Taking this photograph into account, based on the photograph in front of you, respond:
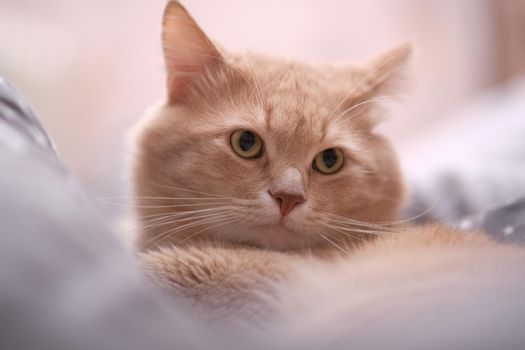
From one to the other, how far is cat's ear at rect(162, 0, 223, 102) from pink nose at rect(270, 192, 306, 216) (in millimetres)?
416

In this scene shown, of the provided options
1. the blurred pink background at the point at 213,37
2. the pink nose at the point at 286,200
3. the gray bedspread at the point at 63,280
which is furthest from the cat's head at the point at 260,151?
the gray bedspread at the point at 63,280

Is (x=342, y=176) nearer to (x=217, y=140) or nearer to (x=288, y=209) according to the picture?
→ (x=288, y=209)

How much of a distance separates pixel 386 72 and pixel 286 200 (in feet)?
1.78

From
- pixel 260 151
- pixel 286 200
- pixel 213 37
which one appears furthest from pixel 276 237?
pixel 213 37

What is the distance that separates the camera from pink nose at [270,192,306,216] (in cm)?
116

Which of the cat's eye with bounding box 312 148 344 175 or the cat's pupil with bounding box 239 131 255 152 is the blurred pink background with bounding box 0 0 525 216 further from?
the cat's eye with bounding box 312 148 344 175

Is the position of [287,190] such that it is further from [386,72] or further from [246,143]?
[386,72]

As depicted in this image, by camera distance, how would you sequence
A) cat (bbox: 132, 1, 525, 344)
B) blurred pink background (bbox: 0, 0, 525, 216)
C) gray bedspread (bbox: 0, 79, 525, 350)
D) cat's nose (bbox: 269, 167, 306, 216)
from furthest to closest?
blurred pink background (bbox: 0, 0, 525, 216)
cat's nose (bbox: 269, 167, 306, 216)
cat (bbox: 132, 1, 525, 344)
gray bedspread (bbox: 0, 79, 525, 350)

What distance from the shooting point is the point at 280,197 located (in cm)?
116

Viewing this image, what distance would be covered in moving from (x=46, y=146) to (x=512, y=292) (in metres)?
0.78

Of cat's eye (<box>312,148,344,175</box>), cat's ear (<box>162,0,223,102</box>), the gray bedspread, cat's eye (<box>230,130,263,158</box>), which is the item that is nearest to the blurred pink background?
cat's ear (<box>162,0,223,102</box>)

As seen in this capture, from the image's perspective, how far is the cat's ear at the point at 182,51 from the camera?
130 centimetres

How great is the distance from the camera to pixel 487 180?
1884 millimetres

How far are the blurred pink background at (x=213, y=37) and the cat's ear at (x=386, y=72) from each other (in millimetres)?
112
